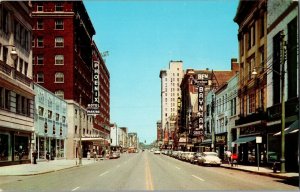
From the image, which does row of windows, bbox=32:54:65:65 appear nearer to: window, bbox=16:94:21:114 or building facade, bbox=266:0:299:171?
window, bbox=16:94:21:114

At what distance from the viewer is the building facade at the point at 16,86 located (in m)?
41.6

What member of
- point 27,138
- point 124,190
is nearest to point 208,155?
point 27,138

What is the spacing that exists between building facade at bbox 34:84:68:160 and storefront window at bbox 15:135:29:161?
5.36 metres

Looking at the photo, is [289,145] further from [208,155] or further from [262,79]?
[208,155]

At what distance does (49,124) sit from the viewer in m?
65.2

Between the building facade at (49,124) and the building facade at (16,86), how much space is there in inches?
211

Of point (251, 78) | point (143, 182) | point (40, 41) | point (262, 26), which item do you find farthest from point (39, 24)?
point (143, 182)

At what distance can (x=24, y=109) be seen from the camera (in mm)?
49531

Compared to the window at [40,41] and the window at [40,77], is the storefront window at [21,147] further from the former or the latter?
the window at [40,41]

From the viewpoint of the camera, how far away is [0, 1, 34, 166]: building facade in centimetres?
4162

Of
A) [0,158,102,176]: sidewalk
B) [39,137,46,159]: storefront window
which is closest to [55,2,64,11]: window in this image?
[39,137,46,159]: storefront window

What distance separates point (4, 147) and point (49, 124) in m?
23.2

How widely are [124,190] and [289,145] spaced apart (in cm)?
2066

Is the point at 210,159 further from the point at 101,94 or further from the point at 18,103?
the point at 101,94
